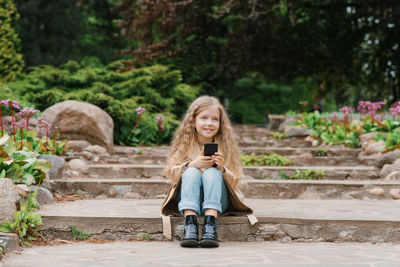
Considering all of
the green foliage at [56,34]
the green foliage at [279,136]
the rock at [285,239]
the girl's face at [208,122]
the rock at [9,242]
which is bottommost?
the rock at [285,239]

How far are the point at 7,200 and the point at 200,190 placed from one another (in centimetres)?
130

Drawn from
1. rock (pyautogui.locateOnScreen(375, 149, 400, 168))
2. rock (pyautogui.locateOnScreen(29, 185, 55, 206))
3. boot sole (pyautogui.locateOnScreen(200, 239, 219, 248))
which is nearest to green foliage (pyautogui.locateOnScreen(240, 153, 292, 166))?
rock (pyautogui.locateOnScreen(375, 149, 400, 168))

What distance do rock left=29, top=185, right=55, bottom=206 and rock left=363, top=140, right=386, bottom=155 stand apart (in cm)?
414

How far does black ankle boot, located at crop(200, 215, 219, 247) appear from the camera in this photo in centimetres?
277

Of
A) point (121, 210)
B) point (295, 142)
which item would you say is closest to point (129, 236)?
point (121, 210)

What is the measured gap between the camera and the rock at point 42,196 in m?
3.54

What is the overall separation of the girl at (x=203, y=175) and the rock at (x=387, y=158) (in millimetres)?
2540

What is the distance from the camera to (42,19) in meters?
14.1

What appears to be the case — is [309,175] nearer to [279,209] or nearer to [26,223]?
[279,209]

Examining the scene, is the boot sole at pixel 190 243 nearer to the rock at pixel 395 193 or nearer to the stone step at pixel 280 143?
the rock at pixel 395 193

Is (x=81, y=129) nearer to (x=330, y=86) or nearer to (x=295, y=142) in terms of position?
(x=295, y=142)

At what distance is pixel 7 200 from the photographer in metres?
2.78

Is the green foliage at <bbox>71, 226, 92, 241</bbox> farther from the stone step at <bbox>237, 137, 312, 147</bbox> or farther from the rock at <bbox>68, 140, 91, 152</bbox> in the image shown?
the stone step at <bbox>237, 137, 312, 147</bbox>

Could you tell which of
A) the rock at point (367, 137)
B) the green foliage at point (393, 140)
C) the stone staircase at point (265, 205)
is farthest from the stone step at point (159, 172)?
the rock at point (367, 137)
